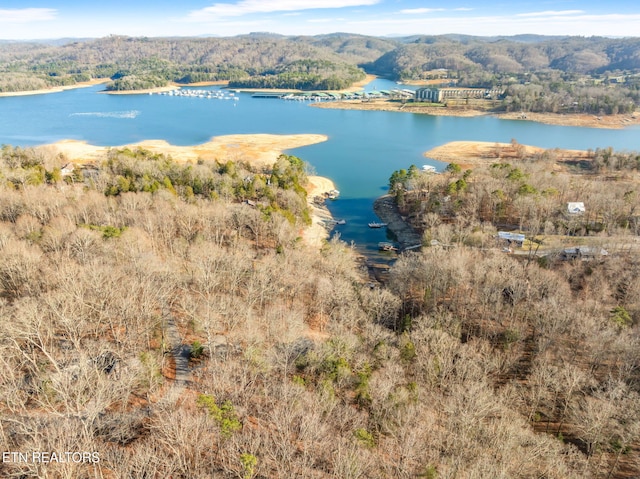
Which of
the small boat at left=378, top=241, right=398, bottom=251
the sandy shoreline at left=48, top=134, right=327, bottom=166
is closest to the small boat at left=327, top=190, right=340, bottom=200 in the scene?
the sandy shoreline at left=48, top=134, right=327, bottom=166

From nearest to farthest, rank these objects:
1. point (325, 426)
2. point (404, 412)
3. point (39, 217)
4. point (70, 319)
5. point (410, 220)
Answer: point (325, 426), point (404, 412), point (70, 319), point (39, 217), point (410, 220)

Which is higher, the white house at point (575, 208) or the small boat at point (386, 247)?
the white house at point (575, 208)

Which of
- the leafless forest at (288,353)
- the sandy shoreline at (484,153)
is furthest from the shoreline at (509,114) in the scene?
the leafless forest at (288,353)

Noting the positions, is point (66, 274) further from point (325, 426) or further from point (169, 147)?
point (169, 147)

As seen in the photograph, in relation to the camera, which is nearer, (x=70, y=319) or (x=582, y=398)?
(x=70, y=319)

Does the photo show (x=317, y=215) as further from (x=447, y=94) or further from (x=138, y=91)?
(x=138, y=91)

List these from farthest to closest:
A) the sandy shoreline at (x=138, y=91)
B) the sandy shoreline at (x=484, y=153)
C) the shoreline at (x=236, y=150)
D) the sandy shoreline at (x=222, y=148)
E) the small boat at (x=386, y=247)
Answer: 1. the sandy shoreline at (x=138, y=91)
2. the sandy shoreline at (x=484, y=153)
3. the sandy shoreline at (x=222, y=148)
4. the shoreline at (x=236, y=150)
5. the small boat at (x=386, y=247)

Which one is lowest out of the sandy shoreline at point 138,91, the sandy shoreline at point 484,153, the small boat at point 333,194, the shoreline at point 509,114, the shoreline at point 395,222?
the shoreline at point 395,222

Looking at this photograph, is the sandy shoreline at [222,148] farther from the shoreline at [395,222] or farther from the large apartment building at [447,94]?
the large apartment building at [447,94]

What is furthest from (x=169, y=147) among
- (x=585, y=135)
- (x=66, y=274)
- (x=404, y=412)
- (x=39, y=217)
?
(x=585, y=135)
